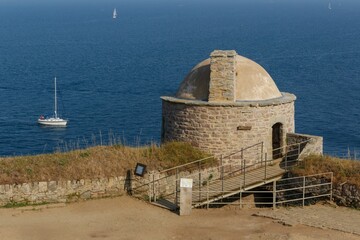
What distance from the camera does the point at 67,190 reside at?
22.2 m

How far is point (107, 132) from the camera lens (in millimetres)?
59875

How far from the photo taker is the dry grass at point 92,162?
72.4 ft

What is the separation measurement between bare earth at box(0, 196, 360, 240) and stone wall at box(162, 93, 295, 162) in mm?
3855

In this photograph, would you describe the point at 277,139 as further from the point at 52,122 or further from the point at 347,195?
the point at 52,122

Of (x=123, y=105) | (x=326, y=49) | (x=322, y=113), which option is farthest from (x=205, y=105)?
(x=326, y=49)

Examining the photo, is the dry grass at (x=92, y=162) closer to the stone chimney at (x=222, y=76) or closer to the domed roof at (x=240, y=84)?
the stone chimney at (x=222, y=76)

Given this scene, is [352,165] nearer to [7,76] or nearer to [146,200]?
[146,200]

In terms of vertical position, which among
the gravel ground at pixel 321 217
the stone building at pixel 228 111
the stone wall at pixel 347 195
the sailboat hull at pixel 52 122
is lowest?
the sailboat hull at pixel 52 122

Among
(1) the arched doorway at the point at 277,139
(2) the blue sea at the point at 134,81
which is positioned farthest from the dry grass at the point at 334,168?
(2) the blue sea at the point at 134,81

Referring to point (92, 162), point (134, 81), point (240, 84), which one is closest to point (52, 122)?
point (134, 81)

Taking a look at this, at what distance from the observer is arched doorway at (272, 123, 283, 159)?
87.9ft

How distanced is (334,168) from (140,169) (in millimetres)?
7541

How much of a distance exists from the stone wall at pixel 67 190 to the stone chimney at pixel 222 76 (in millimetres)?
5187

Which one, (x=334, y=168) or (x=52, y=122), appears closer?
Answer: (x=334, y=168)
